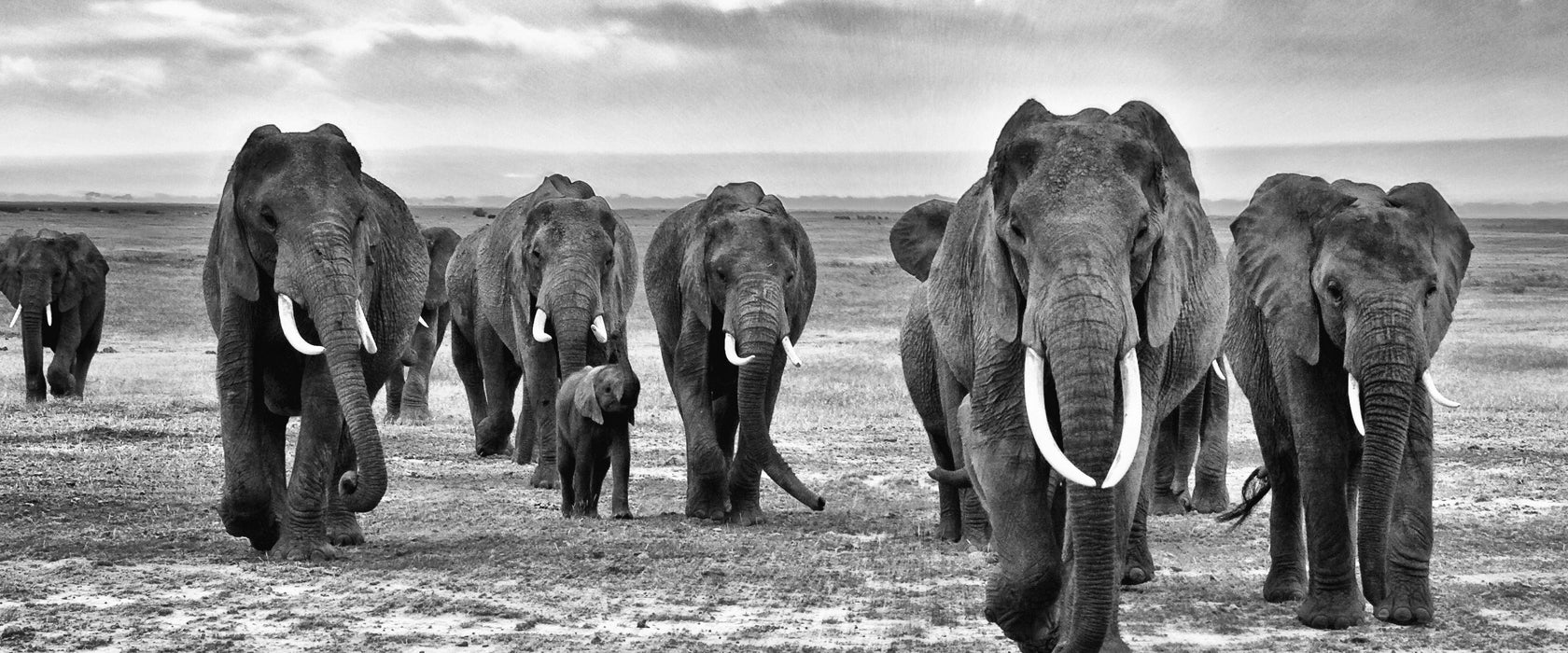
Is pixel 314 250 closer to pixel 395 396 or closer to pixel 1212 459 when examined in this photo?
pixel 1212 459

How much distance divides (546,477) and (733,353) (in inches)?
133

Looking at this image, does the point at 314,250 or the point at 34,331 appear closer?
the point at 314,250

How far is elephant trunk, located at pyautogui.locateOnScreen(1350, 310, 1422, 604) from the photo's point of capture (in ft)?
30.0

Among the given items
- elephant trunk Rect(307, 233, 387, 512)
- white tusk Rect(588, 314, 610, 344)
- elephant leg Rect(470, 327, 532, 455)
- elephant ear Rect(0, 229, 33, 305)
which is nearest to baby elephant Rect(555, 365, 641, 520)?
white tusk Rect(588, 314, 610, 344)

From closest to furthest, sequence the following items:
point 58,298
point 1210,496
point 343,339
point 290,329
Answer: point 343,339 → point 290,329 → point 1210,496 → point 58,298

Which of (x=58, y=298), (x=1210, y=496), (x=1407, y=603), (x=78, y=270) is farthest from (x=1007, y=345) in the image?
(x=78, y=270)

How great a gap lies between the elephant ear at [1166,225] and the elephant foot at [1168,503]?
630cm

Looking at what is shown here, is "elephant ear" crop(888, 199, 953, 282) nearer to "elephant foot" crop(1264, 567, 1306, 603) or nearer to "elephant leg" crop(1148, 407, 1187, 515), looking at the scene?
"elephant leg" crop(1148, 407, 1187, 515)

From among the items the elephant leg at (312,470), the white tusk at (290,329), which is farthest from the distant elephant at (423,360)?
the white tusk at (290,329)

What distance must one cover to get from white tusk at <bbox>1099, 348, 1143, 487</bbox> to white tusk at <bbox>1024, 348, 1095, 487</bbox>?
108 mm

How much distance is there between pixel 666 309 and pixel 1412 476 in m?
7.00

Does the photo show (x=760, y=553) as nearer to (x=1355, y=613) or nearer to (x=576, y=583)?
(x=576, y=583)

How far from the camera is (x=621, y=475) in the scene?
1367 cm

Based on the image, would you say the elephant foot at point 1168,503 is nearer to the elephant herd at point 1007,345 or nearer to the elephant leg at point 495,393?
the elephant herd at point 1007,345
